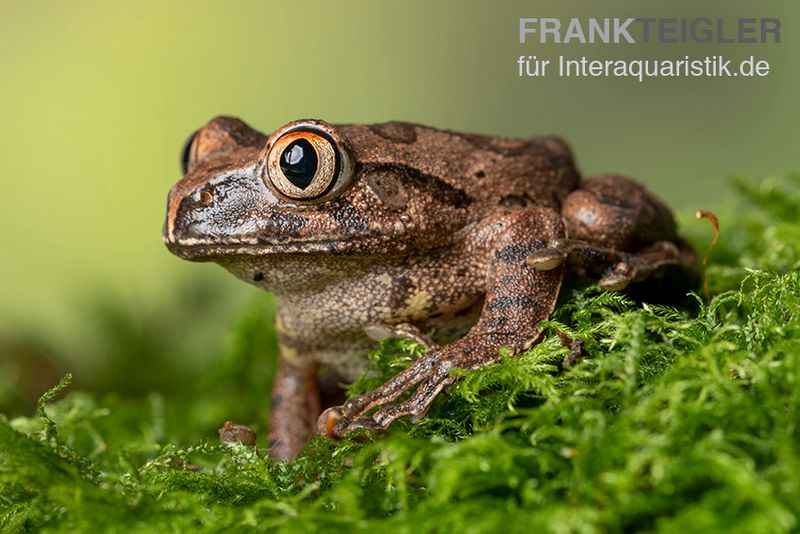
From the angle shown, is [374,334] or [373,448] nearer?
[373,448]

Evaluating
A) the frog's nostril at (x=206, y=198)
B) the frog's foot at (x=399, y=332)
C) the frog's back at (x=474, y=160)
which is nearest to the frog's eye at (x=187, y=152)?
the frog's nostril at (x=206, y=198)

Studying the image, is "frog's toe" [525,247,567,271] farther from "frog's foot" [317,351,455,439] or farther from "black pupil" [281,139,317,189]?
"black pupil" [281,139,317,189]

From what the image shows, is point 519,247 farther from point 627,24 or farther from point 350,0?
point 350,0

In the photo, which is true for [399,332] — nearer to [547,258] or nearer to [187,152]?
[547,258]

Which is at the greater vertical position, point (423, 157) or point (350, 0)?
point (350, 0)

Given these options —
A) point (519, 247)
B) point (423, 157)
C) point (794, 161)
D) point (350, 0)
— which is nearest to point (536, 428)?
point (519, 247)

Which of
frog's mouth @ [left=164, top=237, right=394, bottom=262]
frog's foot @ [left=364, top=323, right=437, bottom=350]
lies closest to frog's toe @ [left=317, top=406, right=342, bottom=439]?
frog's foot @ [left=364, top=323, right=437, bottom=350]

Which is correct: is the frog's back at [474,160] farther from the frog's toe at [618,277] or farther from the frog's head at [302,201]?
the frog's toe at [618,277]
